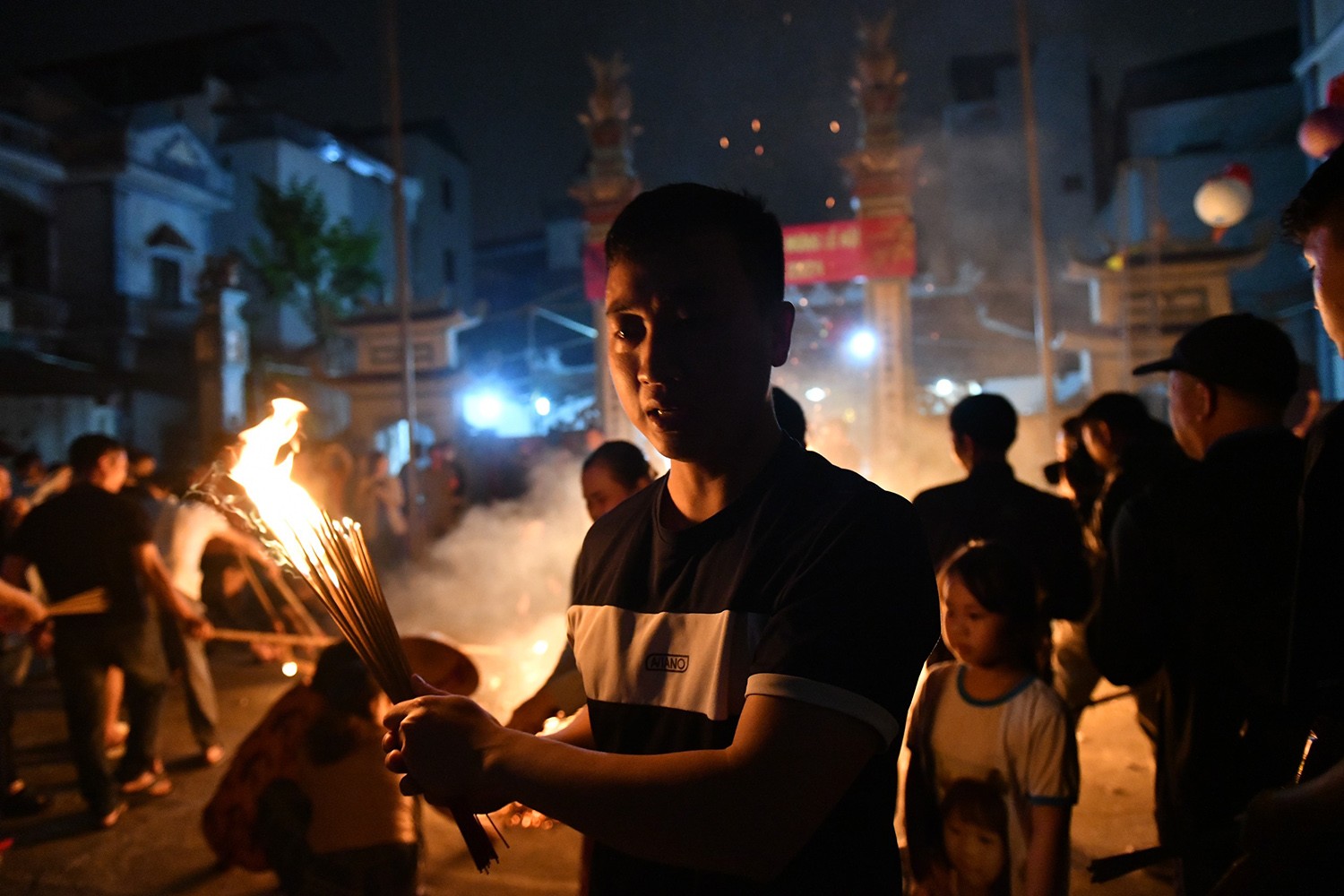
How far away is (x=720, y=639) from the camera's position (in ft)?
4.44

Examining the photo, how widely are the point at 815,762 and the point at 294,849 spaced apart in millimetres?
3162

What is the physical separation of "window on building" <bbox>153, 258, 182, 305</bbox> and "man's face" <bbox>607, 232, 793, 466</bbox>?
2735 centimetres

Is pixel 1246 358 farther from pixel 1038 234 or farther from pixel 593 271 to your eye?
pixel 593 271

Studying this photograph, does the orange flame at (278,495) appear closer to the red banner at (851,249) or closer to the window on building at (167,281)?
the red banner at (851,249)

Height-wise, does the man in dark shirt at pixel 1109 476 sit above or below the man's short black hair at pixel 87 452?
below

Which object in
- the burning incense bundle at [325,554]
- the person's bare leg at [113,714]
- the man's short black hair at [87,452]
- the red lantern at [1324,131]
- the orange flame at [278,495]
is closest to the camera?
the burning incense bundle at [325,554]

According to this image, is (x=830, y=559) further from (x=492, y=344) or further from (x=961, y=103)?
(x=961, y=103)

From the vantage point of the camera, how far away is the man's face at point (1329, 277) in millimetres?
1622

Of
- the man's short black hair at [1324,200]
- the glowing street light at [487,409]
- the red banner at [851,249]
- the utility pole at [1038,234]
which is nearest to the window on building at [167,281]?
the glowing street light at [487,409]

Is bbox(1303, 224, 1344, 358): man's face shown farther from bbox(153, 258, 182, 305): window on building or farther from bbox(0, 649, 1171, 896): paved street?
bbox(153, 258, 182, 305): window on building

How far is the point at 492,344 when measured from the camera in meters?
24.6

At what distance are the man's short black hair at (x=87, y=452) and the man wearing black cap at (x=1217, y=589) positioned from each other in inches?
229

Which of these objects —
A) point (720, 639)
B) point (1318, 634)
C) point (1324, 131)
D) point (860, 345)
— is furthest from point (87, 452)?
point (860, 345)

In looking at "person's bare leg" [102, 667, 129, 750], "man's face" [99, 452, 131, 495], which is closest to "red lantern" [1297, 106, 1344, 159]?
"man's face" [99, 452, 131, 495]
